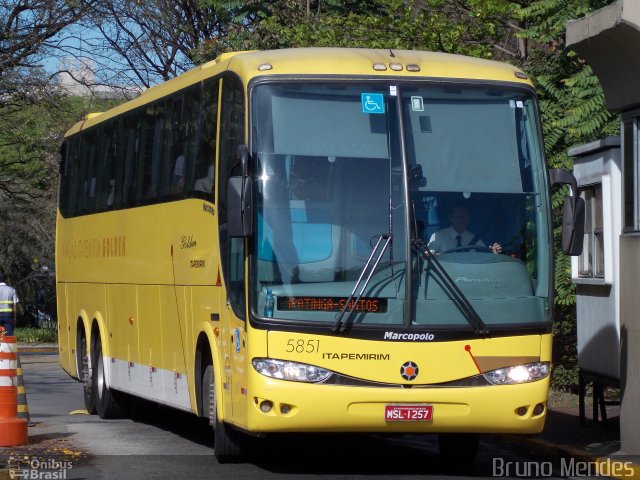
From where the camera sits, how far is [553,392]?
704 inches

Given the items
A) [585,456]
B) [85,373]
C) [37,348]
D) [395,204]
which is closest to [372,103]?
[395,204]

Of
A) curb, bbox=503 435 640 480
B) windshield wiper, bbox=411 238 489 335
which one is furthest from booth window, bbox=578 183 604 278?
windshield wiper, bbox=411 238 489 335

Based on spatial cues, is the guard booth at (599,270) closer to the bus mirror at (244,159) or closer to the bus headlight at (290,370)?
the bus headlight at (290,370)

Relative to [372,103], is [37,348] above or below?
below

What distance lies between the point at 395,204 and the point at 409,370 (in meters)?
1.34

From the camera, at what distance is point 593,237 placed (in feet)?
46.2

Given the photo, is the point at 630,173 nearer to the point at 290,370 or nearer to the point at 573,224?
the point at 573,224

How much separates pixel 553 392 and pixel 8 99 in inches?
776

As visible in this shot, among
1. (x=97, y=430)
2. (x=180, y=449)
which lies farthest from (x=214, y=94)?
(x=97, y=430)

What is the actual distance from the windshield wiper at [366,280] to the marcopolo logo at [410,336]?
13.2 inches

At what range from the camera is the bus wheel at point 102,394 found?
53.9 ft

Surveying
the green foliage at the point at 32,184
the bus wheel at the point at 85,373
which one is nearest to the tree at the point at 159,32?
the green foliage at the point at 32,184

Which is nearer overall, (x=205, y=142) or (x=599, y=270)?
(x=205, y=142)
